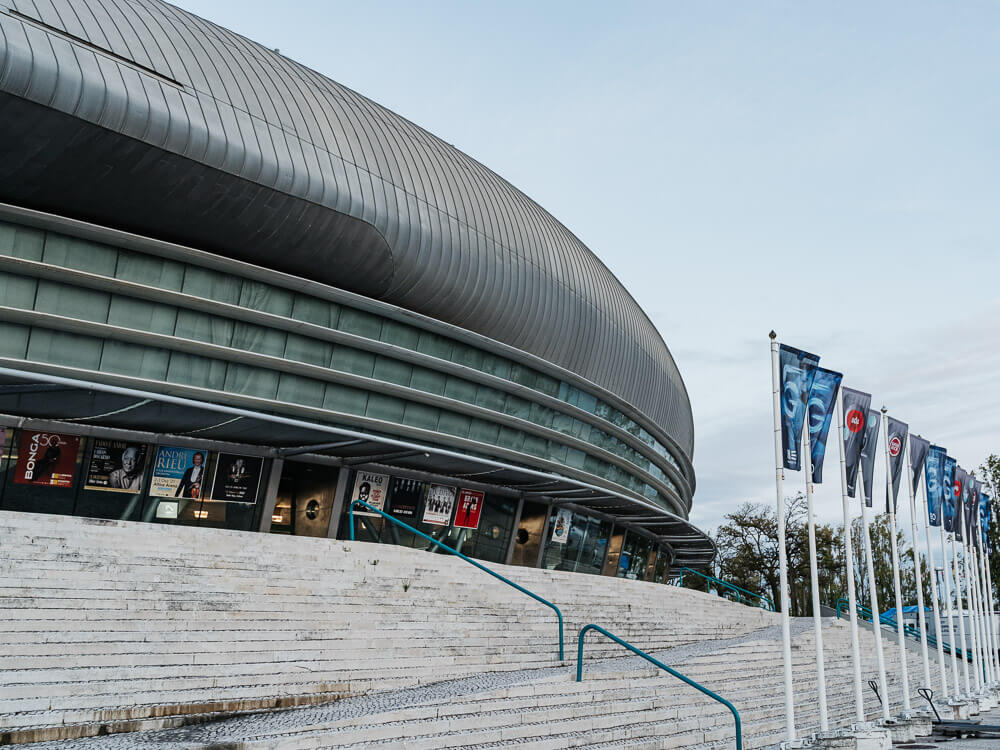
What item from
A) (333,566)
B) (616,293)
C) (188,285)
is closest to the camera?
(333,566)

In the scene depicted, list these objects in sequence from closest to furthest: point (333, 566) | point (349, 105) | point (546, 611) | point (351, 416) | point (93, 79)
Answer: point (333, 566) < point (546, 611) < point (93, 79) < point (351, 416) < point (349, 105)

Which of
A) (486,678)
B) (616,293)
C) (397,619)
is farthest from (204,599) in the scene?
(616,293)

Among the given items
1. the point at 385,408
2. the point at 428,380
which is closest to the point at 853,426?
the point at 428,380

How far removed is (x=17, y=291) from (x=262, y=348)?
5.98 m

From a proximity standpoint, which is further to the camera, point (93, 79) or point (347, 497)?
point (347, 497)

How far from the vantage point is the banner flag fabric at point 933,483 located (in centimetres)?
2520

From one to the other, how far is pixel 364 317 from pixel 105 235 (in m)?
7.45

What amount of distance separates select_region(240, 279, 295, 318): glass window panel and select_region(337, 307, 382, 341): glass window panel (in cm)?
169

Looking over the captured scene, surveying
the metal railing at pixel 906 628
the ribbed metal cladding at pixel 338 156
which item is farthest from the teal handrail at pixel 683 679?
the metal railing at pixel 906 628

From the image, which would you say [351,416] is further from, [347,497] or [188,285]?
[188,285]

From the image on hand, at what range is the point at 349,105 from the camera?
26297 millimetres

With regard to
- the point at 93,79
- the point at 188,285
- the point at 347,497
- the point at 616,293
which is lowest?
the point at 347,497

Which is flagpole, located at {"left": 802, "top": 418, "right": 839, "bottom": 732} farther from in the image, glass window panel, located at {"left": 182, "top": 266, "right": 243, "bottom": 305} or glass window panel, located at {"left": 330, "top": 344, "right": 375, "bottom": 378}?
glass window panel, located at {"left": 182, "top": 266, "right": 243, "bottom": 305}

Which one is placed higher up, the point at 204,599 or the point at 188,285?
the point at 188,285
